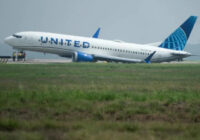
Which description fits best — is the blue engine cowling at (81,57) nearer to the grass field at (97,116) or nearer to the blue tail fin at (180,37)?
the blue tail fin at (180,37)

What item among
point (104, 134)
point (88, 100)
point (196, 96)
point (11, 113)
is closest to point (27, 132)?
point (104, 134)

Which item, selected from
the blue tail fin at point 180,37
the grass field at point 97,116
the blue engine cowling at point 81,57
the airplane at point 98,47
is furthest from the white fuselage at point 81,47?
the grass field at point 97,116

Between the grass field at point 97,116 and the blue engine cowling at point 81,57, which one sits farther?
the blue engine cowling at point 81,57

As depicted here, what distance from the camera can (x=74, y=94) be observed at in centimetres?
1227

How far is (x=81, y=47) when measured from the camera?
164 ft

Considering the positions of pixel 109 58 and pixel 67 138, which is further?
pixel 109 58

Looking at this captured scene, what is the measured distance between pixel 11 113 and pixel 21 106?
791 millimetres

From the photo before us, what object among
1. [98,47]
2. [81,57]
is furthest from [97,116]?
[98,47]

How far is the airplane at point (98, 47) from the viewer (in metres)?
48.1

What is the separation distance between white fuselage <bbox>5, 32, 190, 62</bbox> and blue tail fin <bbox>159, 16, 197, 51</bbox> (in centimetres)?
182

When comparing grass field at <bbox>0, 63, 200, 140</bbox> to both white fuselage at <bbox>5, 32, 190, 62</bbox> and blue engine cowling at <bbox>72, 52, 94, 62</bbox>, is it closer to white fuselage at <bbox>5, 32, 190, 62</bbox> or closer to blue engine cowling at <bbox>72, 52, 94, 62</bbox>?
white fuselage at <bbox>5, 32, 190, 62</bbox>

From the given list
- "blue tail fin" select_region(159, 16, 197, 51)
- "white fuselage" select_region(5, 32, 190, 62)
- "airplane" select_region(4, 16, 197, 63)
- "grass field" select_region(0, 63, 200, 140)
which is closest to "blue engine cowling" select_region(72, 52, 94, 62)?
"airplane" select_region(4, 16, 197, 63)

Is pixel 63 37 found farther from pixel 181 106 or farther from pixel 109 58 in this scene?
pixel 181 106

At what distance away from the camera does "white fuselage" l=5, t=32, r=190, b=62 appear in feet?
157
